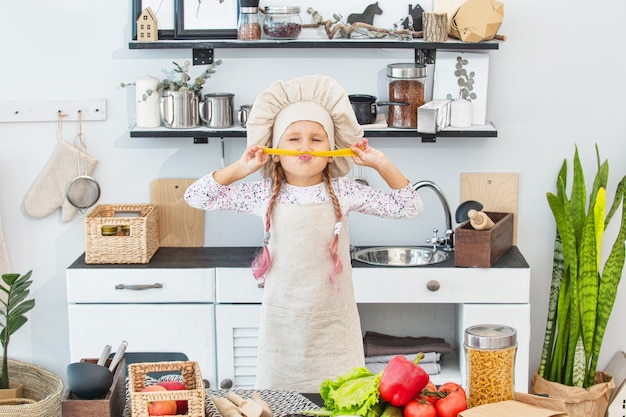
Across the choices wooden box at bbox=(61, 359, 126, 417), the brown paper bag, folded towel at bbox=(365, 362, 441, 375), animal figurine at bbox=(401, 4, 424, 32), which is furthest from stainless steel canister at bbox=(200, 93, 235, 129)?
wooden box at bbox=(61, 359, 126, 417)

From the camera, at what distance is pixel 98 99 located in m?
3.96

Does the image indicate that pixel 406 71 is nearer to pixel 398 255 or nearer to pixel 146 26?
pixel 398 255

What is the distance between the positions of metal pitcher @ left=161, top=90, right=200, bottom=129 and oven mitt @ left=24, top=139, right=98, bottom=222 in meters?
0.42

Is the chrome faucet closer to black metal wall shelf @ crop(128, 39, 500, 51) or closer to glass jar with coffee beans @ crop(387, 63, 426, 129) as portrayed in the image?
glass jar with coffee beans @ crop(387, 63, 426, 129)

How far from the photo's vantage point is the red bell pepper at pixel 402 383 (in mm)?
1912

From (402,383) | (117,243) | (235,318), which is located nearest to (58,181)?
(117,243)

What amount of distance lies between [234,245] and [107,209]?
0.55m

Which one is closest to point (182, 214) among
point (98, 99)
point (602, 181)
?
point (98, 99)

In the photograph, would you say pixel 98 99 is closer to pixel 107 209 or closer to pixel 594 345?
pixel 107 209

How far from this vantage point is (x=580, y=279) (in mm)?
3734

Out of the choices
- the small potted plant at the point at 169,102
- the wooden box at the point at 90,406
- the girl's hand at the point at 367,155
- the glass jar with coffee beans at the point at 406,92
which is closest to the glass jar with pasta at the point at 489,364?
the wooden box at the point at 90,406

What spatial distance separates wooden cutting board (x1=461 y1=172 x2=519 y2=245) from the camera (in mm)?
3982

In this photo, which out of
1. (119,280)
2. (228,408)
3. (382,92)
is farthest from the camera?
(382,92)

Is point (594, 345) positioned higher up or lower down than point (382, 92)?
lower down
